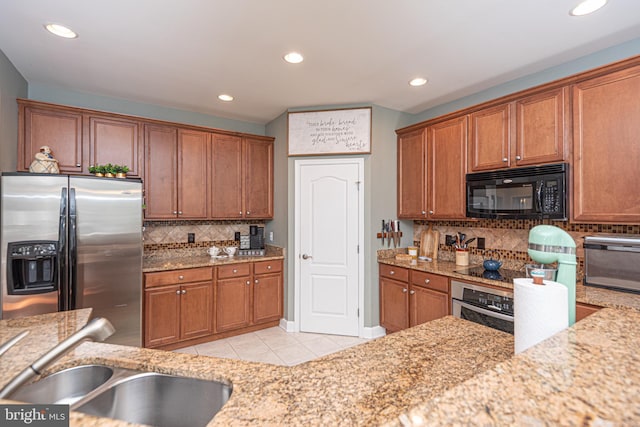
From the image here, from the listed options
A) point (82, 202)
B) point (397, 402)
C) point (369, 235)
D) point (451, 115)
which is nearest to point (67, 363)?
point (397, 402)

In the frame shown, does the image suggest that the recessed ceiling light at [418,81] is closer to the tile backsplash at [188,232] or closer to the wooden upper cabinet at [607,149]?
the wooden upper cabinet at [607,149]

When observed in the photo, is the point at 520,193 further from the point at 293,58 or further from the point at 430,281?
the point at 293,58

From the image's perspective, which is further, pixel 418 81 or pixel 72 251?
pixel 418 81

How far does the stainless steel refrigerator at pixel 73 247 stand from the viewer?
2.26 m

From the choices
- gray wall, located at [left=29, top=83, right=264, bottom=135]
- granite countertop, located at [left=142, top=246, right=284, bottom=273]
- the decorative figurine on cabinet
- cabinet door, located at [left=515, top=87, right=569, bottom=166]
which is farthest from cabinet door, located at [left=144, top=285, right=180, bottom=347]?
cabinet door, located at [left=515, top=87, right=569, bottom=166]

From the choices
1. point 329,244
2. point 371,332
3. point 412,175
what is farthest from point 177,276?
point 412,175

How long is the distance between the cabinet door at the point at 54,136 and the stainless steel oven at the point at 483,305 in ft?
12.7

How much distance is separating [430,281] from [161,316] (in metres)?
2.79

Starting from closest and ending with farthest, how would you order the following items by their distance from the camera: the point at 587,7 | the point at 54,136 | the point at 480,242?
1. the point at 587,7
2. the point at 54,136
3. the point at 480,242

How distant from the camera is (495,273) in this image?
2.78 metres

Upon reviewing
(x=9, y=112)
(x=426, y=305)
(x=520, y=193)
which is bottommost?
(x=426, y=305)

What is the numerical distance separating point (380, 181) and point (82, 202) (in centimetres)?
294

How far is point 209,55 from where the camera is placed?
247 centimetres

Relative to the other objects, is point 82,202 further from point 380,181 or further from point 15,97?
point 380,181
